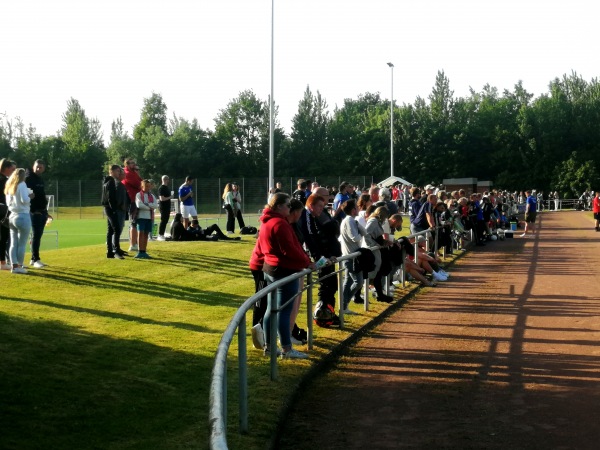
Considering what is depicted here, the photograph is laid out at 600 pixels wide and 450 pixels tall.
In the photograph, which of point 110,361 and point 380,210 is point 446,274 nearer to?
point 380,210

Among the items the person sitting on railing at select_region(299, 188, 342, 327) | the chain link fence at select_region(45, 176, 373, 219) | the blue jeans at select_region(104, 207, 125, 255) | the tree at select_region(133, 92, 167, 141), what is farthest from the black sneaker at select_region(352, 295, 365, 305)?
the tree at select_region(133, 92, 167, 141)

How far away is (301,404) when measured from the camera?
26.0 feet

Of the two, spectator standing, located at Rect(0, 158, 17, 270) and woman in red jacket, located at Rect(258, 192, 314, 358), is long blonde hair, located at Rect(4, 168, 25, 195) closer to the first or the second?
spectator standing, located at Rect(0, 158, 17, 270)

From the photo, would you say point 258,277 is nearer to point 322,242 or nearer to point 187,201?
point 322,242

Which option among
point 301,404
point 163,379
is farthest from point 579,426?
point 163,379

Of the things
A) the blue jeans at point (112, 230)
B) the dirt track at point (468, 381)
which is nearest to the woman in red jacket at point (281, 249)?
the dirt track at point (468, 381)

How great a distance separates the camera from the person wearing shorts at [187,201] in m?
22.6

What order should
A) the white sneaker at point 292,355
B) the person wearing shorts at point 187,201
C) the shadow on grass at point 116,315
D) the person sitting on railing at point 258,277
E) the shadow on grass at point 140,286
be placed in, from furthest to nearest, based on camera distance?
the person wearing shorts at point 187,201 < the shadow on grass at point 140,286 < the shadow on grass at point 116,315 < the person sitting on railing at point 258,277 < the white sneaker at point 292,355

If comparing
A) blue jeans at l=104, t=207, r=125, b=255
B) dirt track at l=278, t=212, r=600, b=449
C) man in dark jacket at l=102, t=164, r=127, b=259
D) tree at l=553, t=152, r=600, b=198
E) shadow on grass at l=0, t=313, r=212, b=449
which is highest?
tree at l=553, t=152, r=600, b=198

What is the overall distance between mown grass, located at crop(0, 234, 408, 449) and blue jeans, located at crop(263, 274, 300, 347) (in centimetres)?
28

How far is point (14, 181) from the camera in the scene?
1384 cm

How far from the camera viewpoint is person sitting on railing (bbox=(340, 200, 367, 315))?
12258mm

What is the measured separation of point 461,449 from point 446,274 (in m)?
12.1

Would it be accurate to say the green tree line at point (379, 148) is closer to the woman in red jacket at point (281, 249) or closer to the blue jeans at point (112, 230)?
the blue jeans at point (112, 230)
